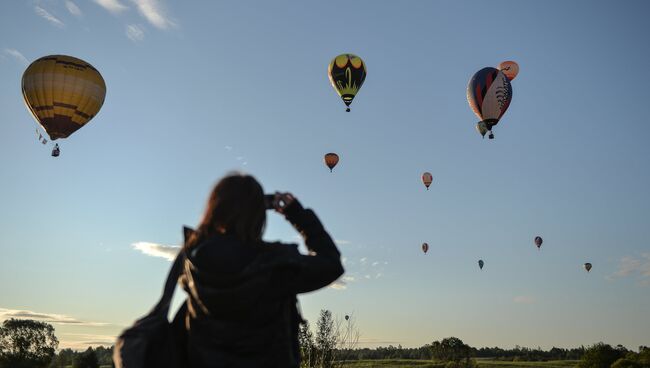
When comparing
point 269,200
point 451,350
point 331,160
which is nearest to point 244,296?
point 269,200

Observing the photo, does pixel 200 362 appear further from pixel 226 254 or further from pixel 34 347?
pixel 34 347

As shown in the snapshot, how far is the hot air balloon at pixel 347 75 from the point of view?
1491 inches

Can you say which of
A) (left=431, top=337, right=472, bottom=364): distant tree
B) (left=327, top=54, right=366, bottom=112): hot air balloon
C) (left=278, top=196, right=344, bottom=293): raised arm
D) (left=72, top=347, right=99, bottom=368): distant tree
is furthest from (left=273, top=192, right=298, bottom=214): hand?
(left=431, top=337, right=472, bottom=364): distant tree

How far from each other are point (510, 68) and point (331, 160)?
1613 centimetres

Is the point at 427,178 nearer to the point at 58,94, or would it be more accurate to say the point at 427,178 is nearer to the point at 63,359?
the point at 58,94

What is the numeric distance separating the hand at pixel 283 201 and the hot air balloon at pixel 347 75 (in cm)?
3440

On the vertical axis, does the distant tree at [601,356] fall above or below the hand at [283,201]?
above

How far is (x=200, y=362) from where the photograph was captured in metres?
3.11

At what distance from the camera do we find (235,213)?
3.17m

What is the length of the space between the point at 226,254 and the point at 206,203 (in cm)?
36

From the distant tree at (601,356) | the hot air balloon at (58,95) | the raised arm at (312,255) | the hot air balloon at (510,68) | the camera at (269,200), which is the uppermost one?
the hot air balloon at (510,68)

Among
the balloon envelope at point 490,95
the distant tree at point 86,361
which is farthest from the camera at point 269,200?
the distant tree at point 86,361

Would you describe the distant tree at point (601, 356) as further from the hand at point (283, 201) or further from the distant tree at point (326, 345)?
the hand at point (283, 201)

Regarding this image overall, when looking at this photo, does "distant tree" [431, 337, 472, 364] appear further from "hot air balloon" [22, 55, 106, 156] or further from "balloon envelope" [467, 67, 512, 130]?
"hot air balloon" [22, 55, 106, 156]
